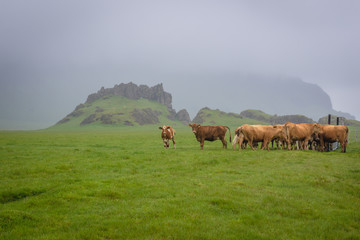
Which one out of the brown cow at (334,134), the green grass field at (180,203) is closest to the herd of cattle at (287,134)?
the brown cow at (334,134)

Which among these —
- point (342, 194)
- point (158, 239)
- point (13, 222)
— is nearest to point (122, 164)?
point (13, 222)

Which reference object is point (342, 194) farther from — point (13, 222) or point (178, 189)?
point (13, 222)

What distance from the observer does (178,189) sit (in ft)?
34.1

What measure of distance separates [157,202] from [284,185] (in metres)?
6.25

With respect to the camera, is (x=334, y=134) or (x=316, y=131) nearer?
(x=334, y=134)

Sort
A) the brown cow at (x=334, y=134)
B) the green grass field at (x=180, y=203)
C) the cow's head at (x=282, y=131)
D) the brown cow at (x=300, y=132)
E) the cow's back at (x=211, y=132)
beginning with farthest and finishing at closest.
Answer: the cow's back at (x=211, y=132)
the cow's head at (x=282, y=131)
the brown cow at (x=300, y=132)
the brown cow at (x=334, y=134)
the green grass field at (x=180, y=203)

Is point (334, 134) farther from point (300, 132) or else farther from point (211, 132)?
point (211, 132)

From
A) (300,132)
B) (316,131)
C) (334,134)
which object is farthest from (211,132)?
(334,134)

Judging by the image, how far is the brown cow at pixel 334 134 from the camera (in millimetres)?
23344

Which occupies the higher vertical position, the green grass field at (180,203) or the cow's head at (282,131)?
the cow's head at (282,131)

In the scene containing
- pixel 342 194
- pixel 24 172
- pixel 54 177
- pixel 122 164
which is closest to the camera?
pixel 342 194

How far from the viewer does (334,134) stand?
77.8ft

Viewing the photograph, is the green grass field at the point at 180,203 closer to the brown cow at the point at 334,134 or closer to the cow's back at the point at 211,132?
the brown cow at the point at 334,134

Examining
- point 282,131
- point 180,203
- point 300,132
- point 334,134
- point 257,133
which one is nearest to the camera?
point 180,203
